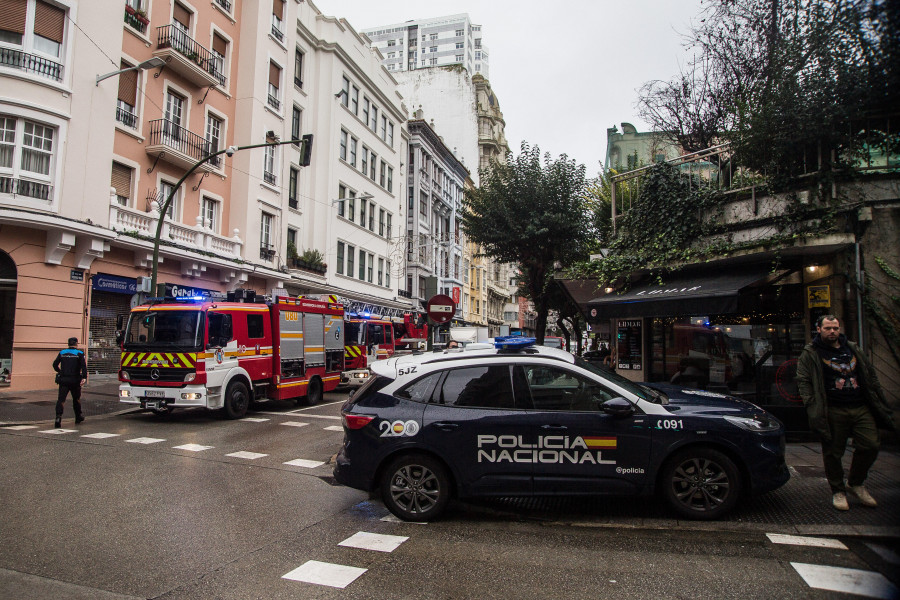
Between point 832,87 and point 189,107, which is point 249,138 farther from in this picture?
point 832,87

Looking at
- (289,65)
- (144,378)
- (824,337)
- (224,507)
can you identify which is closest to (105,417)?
(144,378)

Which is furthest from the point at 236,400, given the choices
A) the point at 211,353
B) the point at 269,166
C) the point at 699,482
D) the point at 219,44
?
the point at 219,44

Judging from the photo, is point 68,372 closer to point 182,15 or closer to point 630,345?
point 630,345

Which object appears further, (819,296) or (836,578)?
(819,296)

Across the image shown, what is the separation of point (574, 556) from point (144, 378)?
1007 cm

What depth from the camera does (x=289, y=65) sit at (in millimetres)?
26812

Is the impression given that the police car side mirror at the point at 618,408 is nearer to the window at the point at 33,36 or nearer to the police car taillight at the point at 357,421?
the police car taillight at the point at 357,421

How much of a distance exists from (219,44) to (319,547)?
79.3 feet

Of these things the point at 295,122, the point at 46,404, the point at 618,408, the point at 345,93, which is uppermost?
the point at 345,93

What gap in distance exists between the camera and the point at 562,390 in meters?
5.36

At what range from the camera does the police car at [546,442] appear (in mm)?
5066

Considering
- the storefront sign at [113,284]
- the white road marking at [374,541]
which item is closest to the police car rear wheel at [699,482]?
the white road marking at [374,541]

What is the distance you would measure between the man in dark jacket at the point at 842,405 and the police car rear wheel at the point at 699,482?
116 cm

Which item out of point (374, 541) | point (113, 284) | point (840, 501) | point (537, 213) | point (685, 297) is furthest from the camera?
point (537, 213)
